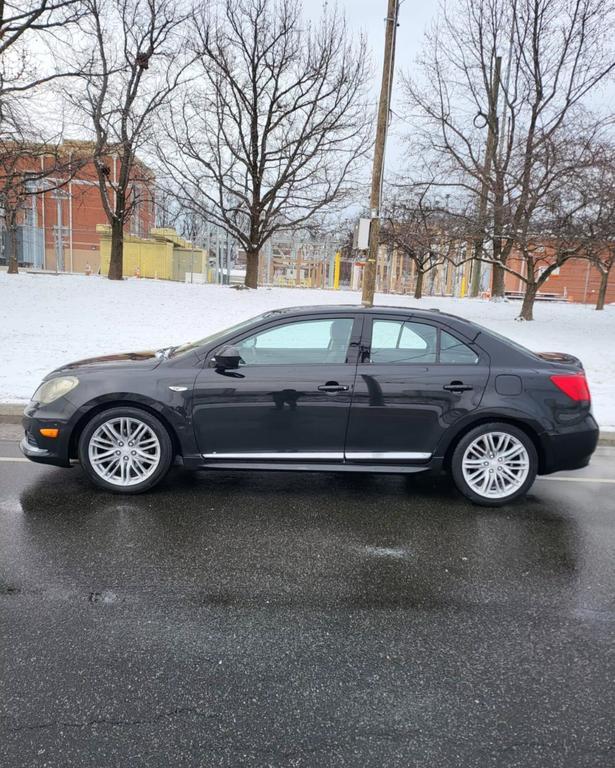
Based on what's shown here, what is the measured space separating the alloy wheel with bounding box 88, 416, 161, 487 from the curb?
2.94 metres

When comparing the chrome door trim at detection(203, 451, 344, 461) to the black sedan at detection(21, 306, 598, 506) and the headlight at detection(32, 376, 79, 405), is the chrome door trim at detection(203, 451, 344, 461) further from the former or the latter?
the headlight at detection(32, 376, 79, 405)

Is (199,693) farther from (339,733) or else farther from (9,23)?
(9,23)

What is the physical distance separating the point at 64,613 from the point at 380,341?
2.99 m

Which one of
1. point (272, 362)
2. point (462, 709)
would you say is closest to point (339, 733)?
point (462, 709)

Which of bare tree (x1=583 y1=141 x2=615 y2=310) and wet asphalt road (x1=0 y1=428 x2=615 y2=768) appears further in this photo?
bare tree (x1=583 y1=141 x2=615 y2=310)

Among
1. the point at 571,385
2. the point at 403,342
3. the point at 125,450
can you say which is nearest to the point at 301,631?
the point at 125,450

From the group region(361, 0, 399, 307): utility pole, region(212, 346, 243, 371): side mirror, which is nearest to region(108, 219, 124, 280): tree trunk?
region(361, 0, 399, 307): utility pole

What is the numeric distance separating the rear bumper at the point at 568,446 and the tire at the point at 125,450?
3039mm

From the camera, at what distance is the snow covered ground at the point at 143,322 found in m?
9.91

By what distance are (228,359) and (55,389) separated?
1.45 metres

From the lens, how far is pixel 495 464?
459cm

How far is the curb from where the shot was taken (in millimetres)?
6723

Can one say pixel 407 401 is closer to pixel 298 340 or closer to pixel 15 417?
pixel 298 340

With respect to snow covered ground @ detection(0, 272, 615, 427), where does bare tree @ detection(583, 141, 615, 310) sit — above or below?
above
